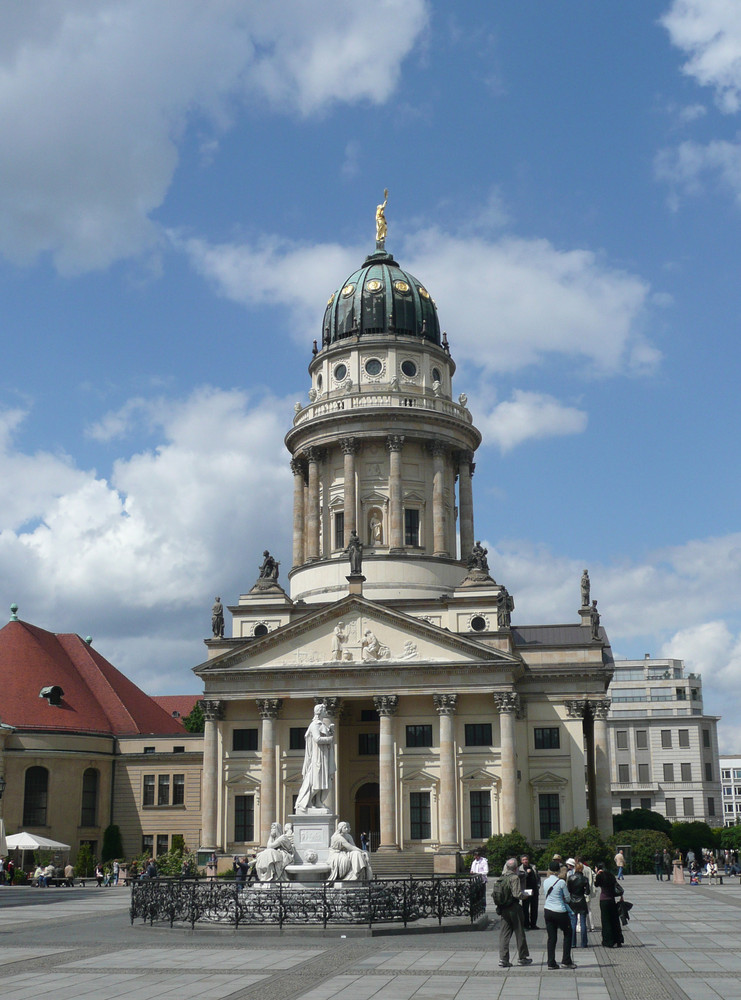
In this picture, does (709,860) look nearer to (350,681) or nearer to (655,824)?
(350,681)

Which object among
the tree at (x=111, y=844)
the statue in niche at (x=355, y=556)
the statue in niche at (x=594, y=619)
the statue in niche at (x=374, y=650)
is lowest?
the tree at (x=111, y=844)

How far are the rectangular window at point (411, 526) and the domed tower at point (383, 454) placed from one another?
0.09 metres

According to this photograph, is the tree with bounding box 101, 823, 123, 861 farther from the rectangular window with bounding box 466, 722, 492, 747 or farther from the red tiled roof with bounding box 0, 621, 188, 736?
the rectangular window with bounding box 466, 722, 492, 747

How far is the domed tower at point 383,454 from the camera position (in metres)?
77.2

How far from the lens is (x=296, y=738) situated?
67.4 m

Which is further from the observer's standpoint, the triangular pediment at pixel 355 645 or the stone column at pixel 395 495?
the stone column at pixel 395 495

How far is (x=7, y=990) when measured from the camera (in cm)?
1917

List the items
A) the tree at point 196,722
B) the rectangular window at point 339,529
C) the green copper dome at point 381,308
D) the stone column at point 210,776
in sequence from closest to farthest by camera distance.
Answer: the stone column at point 210,776, the rectangular window at point 339,529, the green copper dome at point 381,308, the tree at point 196,722

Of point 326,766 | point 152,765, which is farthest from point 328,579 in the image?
point 326,766

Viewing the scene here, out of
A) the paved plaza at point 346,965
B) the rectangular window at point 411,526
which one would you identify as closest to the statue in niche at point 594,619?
the rectangular window at point 411,526

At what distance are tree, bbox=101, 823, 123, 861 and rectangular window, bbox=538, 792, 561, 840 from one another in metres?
26.4

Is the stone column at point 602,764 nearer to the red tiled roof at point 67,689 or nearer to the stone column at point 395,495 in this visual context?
the stone column at point 395,495

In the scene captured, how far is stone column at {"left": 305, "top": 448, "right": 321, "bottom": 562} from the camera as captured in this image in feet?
263

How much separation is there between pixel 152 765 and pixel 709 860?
114 feet
